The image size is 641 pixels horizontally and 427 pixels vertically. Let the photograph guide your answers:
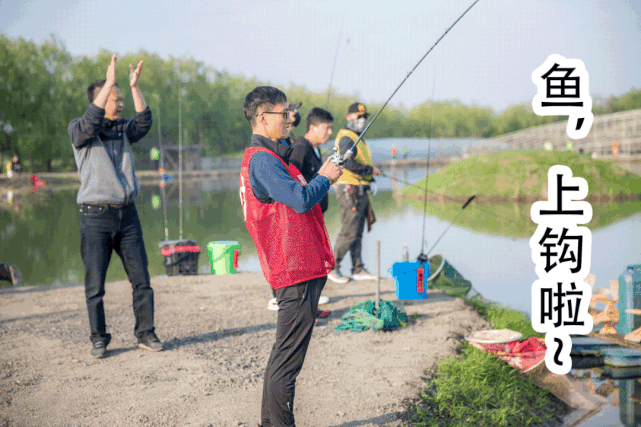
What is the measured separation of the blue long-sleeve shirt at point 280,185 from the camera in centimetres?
246

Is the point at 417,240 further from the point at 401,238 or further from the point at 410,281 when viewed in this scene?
the point at 410,281

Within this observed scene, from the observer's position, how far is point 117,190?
4.14 metres

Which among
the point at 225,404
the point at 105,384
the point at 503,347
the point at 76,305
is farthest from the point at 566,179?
the point at 76,305

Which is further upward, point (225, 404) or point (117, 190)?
point (117, 190)

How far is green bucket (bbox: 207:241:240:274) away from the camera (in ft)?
22.9

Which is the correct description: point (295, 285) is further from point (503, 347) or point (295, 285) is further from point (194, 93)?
point (194, 93)

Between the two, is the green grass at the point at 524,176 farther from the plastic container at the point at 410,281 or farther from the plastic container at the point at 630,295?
the plastic container at the point at 410,281

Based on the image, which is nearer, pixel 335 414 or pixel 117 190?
pixel 335 414

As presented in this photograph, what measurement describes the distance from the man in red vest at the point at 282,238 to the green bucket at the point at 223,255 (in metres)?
4.35

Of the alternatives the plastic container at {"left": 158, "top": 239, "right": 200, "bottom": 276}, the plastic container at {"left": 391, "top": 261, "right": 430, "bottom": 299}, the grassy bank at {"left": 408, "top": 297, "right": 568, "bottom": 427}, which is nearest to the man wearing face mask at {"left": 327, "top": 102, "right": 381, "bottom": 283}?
the plastic container at {"left": 391, "top": 261, "right": 430, "bottom": 299}

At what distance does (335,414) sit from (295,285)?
1165 mm

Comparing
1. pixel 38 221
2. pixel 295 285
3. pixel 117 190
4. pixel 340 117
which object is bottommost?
pixel 38 221

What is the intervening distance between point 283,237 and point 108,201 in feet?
6.62

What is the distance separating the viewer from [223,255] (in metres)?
7.06
